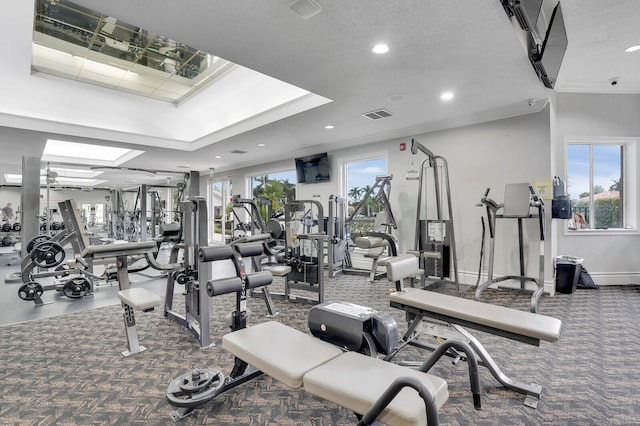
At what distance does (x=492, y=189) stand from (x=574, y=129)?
5.45ft

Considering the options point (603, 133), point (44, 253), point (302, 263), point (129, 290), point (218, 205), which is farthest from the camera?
point (218, 205)

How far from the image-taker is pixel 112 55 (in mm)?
4555

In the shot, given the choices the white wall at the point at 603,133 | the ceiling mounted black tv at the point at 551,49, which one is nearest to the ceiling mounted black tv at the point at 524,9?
the ceiling mounted black tv at the point at 551,49

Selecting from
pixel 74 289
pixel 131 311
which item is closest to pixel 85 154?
pixel 74 289

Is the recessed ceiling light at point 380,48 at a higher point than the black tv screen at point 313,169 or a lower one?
higher

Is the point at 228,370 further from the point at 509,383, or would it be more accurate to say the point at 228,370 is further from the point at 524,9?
the point at 524,9

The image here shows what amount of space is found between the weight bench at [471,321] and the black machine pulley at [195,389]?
3.90ft

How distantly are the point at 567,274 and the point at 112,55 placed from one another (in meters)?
7.26

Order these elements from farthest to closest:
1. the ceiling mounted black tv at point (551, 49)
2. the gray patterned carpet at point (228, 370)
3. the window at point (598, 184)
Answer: the window at point (598, 184) < the ceiling mounted black tv at point (551, 49) < the gray patterned carpet at point (228, 370)

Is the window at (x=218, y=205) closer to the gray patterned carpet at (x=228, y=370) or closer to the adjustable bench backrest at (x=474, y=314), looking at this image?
the gray patterned carpet at (x=228, y=370)

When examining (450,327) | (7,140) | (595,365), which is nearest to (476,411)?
(450,327)

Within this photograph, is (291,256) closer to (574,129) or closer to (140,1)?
(140,1)

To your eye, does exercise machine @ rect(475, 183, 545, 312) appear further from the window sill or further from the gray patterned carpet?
the window sill

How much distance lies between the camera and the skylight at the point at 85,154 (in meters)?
8.02
